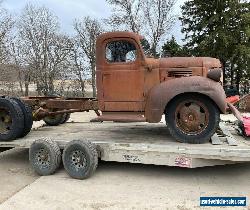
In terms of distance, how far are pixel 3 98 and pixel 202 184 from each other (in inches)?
154

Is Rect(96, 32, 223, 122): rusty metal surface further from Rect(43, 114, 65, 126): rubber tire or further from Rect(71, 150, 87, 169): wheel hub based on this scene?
Rect(43, 114, 65, 126): rubber tire

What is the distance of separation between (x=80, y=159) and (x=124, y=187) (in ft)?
2.87

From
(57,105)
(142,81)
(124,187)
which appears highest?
(142,81)

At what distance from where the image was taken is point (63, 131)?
801 centimetres

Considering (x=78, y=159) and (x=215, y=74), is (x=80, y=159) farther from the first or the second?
(x=215, y=74)

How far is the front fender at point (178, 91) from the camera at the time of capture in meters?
6.02

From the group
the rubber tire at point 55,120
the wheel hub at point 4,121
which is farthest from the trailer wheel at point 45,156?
the rubber tire at point 55,120

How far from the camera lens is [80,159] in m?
6.26

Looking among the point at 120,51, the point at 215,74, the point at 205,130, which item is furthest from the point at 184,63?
the point at 205,130

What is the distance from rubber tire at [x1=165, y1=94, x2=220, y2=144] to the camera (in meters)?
6.10

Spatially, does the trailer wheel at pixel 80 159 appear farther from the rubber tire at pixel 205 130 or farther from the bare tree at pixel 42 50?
the bare tree at pixel 42 50

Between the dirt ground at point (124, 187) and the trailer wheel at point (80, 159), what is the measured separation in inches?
5.4

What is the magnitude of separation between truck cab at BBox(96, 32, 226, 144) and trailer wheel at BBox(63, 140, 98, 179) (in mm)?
649

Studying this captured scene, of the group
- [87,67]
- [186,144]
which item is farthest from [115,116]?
[87,67]
